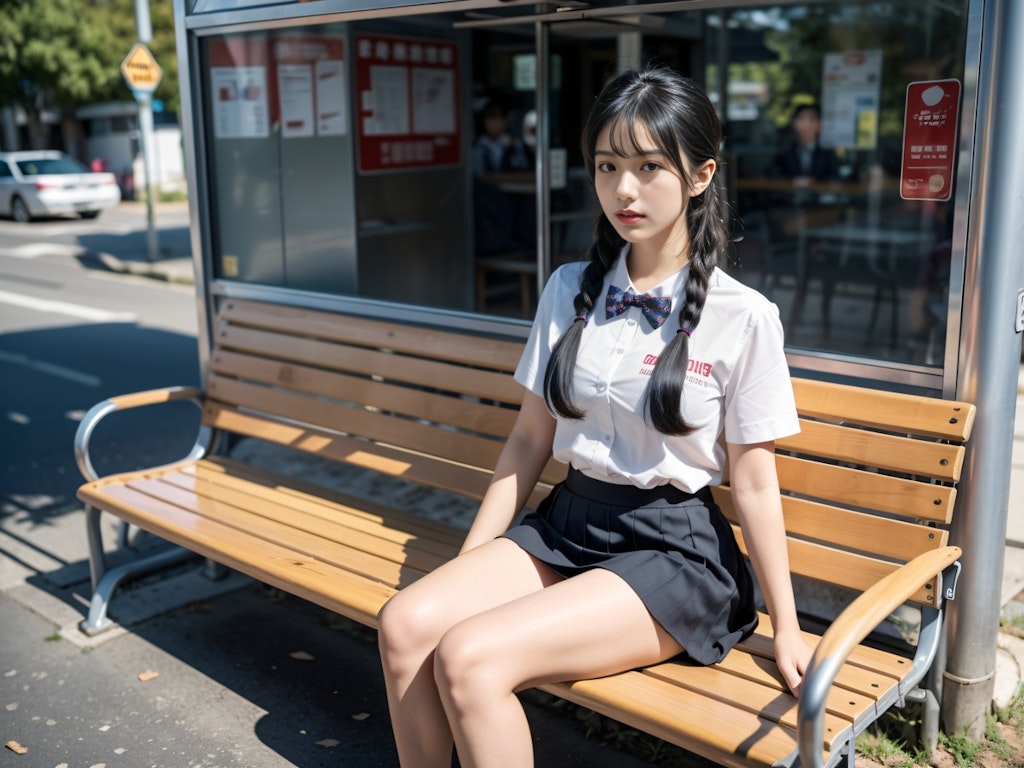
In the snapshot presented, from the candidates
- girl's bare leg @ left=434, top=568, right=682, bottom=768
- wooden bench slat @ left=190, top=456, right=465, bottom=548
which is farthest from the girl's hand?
wooden bench slat @ left=190, top=456, right=465, bottom=548

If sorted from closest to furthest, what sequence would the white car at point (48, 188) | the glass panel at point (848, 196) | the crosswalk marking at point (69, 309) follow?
the glass panel at point (848, 196), the crosswalk marking at point (69, 309), the white car at point (48, 188)

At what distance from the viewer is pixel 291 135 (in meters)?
5.43

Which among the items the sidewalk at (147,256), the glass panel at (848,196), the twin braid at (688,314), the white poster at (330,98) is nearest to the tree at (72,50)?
the sidewalk at (147,256)

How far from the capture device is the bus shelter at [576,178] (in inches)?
102

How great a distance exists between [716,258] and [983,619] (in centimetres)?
115

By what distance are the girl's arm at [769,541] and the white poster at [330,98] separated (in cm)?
377

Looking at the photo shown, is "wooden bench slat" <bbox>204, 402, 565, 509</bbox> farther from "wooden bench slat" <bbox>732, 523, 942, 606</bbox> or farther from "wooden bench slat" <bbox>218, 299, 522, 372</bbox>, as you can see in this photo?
"wooden bench slat" <bbox>732, 523, 942, 606</bbox>

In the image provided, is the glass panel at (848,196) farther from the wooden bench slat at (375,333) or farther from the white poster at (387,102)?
the wooden bench slat at (375,333)

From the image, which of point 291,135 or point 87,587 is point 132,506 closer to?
point 87,587

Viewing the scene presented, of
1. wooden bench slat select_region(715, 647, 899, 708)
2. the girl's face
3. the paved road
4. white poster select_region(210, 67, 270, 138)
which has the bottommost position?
the paved road

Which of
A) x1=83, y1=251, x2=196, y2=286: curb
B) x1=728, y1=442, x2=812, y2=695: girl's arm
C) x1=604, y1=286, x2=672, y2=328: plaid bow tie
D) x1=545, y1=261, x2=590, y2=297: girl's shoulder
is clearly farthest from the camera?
x1=83, y1=251, x2=196, y2=286: curb

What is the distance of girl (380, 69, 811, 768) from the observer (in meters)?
2.30

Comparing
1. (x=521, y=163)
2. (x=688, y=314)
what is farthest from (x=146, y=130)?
(x=688, y=314)

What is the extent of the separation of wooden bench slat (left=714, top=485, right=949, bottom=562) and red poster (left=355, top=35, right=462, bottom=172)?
12.4ft
